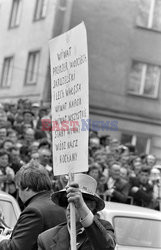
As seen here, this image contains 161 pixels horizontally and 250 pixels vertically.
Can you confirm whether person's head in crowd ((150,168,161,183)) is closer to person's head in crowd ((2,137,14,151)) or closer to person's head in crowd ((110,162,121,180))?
person's head in crowd ((110,162,121,180))

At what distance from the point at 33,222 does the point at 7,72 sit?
80.3 feet

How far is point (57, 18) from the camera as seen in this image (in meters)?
24.8

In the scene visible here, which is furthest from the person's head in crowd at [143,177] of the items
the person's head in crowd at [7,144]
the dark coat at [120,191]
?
the person's head in crowd at [7,144]

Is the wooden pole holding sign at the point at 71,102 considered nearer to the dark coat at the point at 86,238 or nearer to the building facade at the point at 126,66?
the dark coat at the point at 86,238

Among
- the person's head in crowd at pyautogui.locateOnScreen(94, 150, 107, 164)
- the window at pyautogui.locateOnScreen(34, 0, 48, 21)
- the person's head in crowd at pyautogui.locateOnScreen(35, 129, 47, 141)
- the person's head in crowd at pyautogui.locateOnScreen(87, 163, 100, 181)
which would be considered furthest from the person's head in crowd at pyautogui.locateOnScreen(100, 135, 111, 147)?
the window at pyautogui.locateOnScreen(34, 0, 48, 21)

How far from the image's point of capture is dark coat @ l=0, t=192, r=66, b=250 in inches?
161

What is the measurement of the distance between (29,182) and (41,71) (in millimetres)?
21223

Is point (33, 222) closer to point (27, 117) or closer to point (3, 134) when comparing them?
point (3, 134)

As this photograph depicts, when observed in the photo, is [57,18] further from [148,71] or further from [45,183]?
[45,183]

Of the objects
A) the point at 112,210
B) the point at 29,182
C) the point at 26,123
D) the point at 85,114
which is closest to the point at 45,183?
the point at 29,182

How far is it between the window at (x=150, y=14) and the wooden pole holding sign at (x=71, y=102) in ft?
73.0

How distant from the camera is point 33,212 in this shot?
4172 millimetres

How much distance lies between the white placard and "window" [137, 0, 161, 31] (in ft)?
73.0

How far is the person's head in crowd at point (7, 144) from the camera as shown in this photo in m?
11.1
